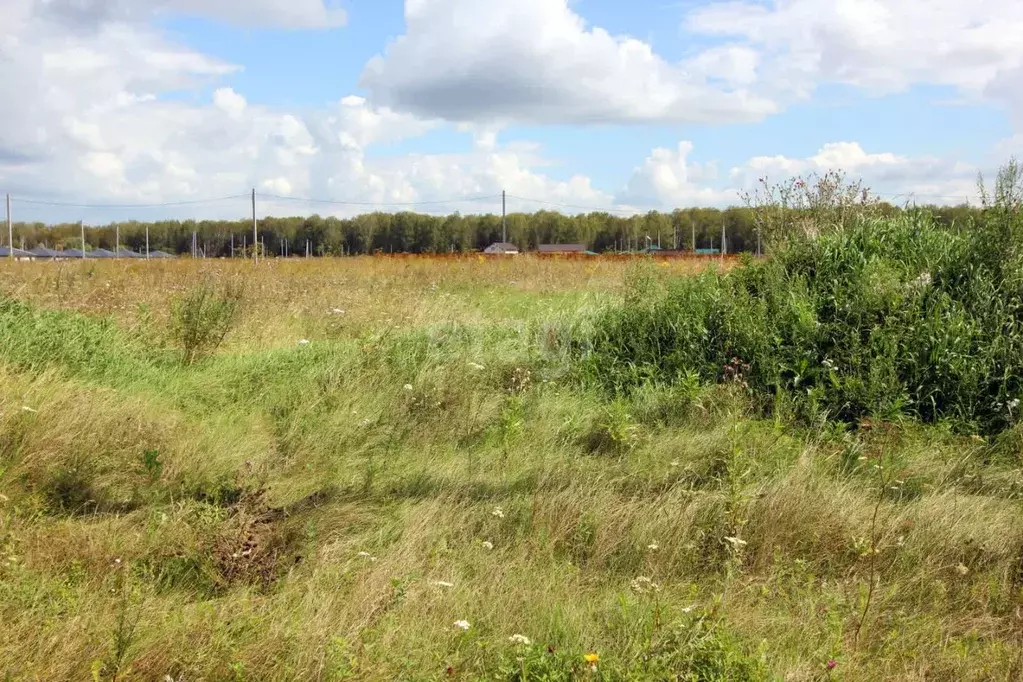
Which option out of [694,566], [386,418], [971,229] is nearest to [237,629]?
[694,566]

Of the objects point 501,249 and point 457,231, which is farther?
→ point 457,231

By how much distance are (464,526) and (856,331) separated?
358 cm

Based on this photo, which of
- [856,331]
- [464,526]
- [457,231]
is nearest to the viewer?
[464,526]

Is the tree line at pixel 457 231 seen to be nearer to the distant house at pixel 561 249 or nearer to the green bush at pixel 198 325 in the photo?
the distant house at pixel 561 249

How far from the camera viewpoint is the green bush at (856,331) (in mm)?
5633

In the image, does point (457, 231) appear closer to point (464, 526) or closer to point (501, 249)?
point (501, 249)

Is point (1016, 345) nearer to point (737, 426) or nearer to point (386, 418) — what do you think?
point (737, 426)

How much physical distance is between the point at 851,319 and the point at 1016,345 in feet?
3.57

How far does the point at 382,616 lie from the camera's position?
118 inches

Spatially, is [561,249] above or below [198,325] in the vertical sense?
above

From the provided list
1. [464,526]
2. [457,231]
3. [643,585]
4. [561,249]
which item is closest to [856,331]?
[643,585]

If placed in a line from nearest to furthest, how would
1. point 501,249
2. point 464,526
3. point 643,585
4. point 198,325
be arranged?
point 643,585, point 464,526, point 198,325, point 501,249

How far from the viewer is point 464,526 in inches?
154

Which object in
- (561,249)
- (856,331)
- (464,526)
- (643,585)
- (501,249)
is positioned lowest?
(643,585)
